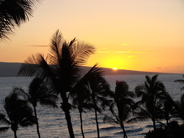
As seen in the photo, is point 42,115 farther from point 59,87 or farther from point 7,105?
point 59,87

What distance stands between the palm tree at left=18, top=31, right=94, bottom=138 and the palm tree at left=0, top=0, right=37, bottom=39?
424cm

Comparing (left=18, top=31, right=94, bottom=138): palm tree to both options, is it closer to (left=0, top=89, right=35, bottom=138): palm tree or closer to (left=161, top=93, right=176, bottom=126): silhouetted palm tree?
(left=161, top=93, right=176, bottom=126): silhouetted palm tree

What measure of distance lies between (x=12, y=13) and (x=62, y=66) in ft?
15.7

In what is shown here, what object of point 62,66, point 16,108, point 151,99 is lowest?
point 151,99

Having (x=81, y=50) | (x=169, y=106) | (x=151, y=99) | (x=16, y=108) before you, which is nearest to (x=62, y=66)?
(x=81, y=50)

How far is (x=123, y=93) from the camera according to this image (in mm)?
24062

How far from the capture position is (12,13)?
15.5 feet

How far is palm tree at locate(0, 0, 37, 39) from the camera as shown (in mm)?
4660

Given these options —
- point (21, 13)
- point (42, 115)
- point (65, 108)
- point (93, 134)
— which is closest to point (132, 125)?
point (93, 134)

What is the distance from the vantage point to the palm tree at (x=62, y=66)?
30.5ft

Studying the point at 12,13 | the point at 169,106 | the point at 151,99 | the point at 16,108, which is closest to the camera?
the point at 12,13

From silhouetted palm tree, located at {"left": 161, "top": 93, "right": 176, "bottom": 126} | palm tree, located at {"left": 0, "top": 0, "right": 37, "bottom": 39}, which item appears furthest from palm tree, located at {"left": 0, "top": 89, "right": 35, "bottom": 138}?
palm tree, located at {"left": 0, "top": 0, "right": 37, "bottom": 39}

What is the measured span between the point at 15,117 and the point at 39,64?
13.8m

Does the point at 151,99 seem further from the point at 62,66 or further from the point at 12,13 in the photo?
the point at 12,13
